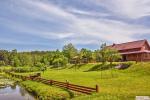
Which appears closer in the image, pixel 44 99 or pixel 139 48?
pixel 44 99

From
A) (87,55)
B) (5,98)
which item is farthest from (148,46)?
(5,98)

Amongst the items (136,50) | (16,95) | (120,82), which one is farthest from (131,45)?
(16,95)

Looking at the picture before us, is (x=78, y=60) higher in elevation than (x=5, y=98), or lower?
higher

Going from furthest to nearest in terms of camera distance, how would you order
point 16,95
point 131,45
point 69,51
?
point 69,51
point 131,45
point 16,95

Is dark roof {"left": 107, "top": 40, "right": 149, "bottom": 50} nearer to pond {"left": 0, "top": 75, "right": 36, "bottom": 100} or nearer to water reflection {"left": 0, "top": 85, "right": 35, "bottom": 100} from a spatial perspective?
pond {"left": 0, "top": 75, "right": 36, "bottom": 100}

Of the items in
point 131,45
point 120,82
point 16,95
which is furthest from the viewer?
point 131,45

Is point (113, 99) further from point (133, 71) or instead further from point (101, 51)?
point (101, 51)

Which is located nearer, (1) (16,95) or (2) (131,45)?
(1) (16,95)

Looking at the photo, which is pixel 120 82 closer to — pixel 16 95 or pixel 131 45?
pixel 16 95

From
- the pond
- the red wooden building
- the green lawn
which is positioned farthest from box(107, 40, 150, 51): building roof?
the pond

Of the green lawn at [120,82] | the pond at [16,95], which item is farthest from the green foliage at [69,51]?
the pond at [16,95]

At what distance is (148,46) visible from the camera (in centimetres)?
8669

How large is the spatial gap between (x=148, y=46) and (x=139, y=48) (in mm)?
4456

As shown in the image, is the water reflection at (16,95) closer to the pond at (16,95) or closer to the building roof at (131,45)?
the pond at (16,95)
